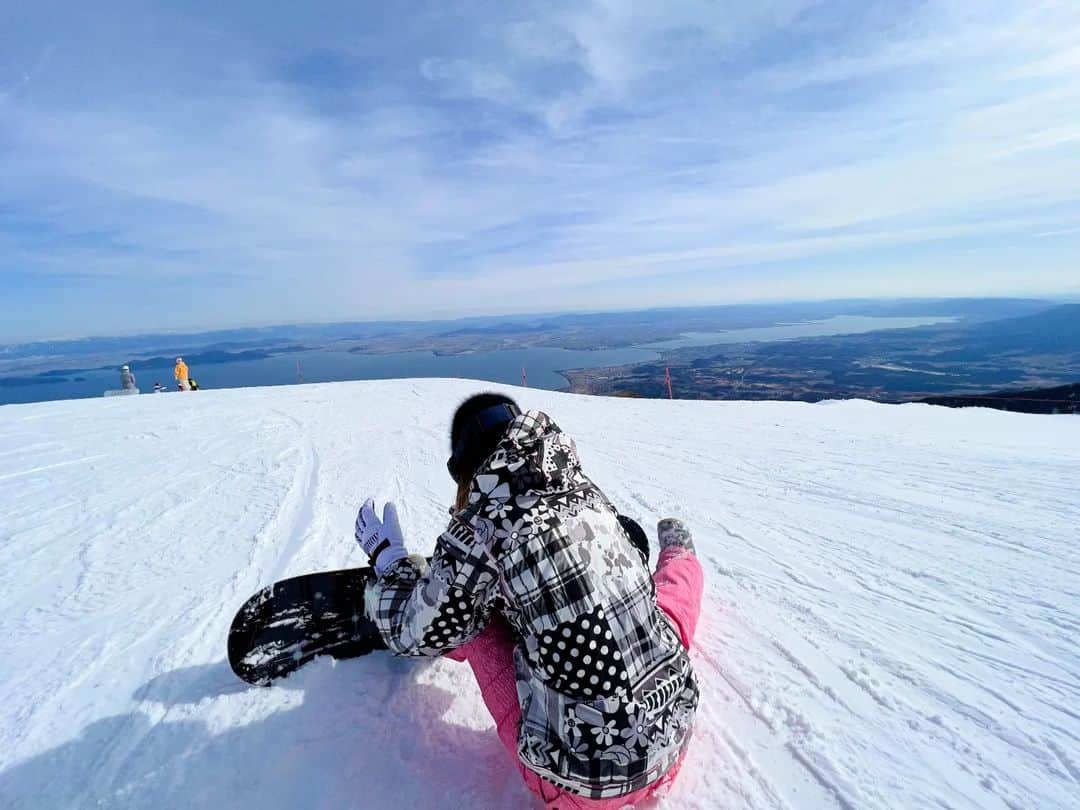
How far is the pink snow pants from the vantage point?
64.3 inches

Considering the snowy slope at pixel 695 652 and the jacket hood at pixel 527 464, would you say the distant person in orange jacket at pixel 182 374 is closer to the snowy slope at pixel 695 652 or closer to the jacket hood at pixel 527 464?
the snowy slope at pixel 695 652

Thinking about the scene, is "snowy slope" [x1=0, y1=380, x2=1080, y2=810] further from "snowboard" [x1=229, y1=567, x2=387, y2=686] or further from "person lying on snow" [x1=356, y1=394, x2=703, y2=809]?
"person lying on snow" [x1=356, y1=394, x2=703, y2=809]

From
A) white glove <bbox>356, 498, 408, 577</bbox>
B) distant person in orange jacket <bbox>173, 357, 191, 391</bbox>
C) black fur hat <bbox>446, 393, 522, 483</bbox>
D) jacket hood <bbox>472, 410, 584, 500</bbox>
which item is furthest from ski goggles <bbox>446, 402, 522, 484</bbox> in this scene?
distant person in orange jacket <bbox>173, 357, 191, 391</bbox>

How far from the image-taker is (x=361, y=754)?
2062 mm

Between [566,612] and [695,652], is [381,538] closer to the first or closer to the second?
[566,612]

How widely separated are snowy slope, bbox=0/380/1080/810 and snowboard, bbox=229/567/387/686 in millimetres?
108

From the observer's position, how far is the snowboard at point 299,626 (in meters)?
2.45

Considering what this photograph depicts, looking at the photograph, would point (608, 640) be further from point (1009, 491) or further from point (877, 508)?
point (1009, 491)

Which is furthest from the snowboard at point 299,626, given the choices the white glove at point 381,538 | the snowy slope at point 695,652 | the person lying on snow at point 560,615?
the person lying on snow at point 560,615

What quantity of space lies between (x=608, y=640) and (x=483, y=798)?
93 cm

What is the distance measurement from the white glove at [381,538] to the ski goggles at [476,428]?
1.43ft

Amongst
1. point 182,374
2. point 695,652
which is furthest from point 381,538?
point 182,374

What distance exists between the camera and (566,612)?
1.50 meters

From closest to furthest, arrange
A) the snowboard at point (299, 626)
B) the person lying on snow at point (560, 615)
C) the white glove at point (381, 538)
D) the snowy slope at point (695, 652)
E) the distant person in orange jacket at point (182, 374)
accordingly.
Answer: the person lying on snow at point (560, 615)
the snowy slope at point (695, 652)
the white glove at point (381, 538)
the snowboard at point (299, 626)
the distant person in orange jacket at point (182, 374)
